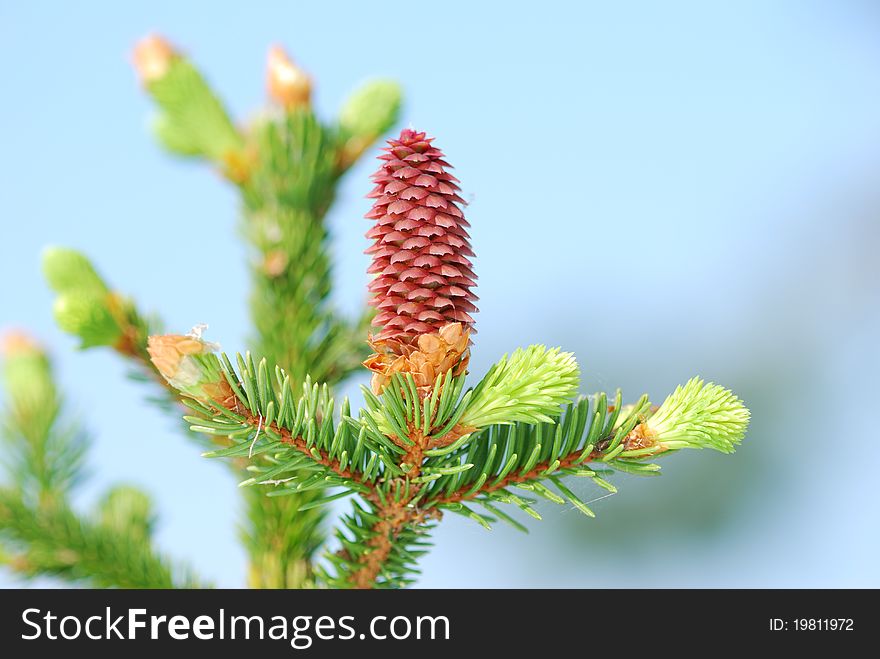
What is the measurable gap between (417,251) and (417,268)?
0.02m

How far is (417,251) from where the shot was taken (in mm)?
735

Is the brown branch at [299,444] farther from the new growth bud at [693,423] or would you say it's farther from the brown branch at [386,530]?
the new growth bud at [693,423]

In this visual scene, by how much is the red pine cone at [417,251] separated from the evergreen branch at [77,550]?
2.23 ft

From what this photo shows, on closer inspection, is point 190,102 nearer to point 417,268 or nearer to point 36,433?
point 36,433

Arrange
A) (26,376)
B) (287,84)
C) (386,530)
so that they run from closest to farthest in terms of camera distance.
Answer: (386,530)
(287,84)
(26,376)

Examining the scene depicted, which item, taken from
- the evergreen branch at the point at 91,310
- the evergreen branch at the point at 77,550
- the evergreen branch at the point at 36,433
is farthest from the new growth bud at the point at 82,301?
the evergreen branch at the point at 36,433

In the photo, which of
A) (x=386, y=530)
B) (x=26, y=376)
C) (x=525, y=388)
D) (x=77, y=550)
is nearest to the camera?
(x=525, y=388)

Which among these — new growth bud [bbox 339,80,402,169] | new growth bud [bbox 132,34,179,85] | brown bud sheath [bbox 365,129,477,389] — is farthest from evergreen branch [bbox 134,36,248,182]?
brown bud sheath [bbox 365,129,477,389]

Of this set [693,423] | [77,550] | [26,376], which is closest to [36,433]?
[26,376]

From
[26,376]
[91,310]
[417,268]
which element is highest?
[26,376]
